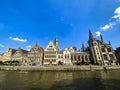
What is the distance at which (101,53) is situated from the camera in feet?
245

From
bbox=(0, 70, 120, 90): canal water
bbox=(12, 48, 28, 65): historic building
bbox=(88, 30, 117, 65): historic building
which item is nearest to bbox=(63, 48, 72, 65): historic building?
bbox=(88, 30, 117, 65): historic building

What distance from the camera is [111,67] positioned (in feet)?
173

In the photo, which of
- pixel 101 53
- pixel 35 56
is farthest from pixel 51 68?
pixel 101 53

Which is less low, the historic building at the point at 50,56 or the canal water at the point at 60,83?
the historic building at the point at 50,56

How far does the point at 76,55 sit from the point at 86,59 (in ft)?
29.4

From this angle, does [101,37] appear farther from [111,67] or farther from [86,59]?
[111,67]

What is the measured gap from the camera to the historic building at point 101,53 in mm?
72500

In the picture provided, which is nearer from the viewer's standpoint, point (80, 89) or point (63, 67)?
point (80, 89)

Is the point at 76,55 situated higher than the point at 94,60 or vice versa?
the point at 76,55

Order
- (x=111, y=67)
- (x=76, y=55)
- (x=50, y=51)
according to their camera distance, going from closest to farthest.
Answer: (x=111, y=67) < (x=50, y=51) < (x=76, y=55)

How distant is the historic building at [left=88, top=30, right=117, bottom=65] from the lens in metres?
72.5

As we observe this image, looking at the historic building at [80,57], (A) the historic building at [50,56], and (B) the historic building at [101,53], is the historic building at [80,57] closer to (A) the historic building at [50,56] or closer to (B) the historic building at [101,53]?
(B) the historic building at [101,53]

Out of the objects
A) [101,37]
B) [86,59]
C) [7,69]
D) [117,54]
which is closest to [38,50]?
[7,69]

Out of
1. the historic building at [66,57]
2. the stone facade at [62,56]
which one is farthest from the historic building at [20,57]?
the historic building at [66,57]
